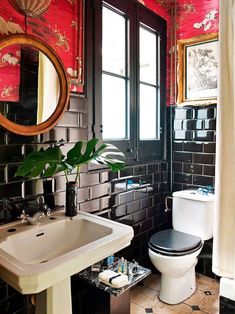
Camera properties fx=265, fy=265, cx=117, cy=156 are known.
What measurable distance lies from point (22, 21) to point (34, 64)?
0.76 feet

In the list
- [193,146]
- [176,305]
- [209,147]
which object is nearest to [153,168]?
[193,146]

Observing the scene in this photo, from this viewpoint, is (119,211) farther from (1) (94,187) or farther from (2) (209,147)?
(2) (209,147)

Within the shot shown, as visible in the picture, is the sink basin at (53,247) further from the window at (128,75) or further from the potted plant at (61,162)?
the window at (128,75)

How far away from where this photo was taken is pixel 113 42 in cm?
216

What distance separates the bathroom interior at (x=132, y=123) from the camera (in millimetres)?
1367

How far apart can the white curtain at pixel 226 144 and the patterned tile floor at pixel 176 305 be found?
84 cm

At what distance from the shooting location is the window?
194 centimetres

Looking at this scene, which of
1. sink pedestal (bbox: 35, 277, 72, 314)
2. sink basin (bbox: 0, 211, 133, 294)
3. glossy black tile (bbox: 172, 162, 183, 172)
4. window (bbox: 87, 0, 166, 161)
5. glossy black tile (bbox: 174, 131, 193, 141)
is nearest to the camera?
sink basin (bbox: 0, 211, 133, 294)

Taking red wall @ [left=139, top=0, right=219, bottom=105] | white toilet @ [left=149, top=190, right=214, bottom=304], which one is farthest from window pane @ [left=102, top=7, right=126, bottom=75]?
white toilet @ [left=149, top=190, right=214, bottom=304]

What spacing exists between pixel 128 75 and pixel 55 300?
1.77 meters

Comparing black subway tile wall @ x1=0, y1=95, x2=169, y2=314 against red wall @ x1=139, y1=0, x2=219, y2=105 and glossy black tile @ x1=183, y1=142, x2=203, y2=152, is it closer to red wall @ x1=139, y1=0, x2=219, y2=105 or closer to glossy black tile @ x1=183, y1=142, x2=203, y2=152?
glossy black tile @ x1=183, y1=142, x2=203, y2=152

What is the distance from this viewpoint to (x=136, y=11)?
2.29 m

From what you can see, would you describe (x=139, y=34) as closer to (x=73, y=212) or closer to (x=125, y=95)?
(x=125, y=95)

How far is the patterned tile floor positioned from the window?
112 cm
